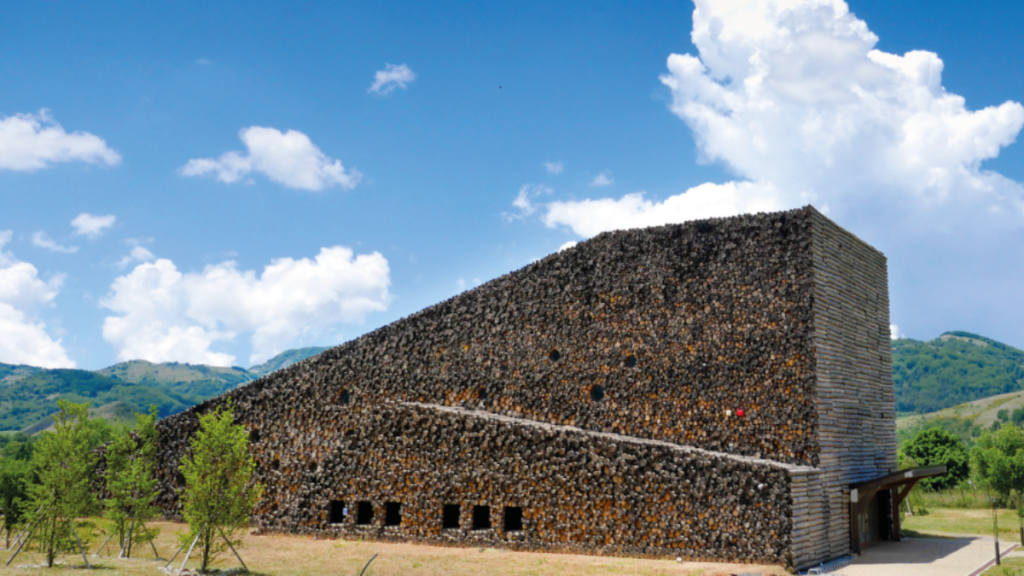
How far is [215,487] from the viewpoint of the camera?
504 inches

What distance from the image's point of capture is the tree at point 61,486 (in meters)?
13.4

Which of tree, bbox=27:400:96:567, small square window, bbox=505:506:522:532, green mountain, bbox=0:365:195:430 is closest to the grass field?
small square window, bbox=505:506:522:532

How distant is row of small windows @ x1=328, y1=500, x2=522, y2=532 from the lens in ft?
58.1

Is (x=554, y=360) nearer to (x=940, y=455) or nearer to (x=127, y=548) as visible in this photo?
(x=127, y=548)

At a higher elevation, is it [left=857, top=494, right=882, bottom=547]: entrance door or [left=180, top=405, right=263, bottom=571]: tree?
[left=180, top=405, right=263, bottom=571]: tree

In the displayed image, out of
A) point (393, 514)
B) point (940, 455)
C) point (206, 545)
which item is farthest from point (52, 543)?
point (940, 455)

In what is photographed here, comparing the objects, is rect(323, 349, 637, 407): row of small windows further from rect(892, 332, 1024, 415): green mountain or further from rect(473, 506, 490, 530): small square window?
rect(892, 332, 1024, 415): green mountain

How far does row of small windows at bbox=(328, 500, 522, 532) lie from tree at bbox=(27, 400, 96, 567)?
22.6 ft

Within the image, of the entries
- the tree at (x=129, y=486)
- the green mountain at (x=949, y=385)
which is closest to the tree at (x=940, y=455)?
the tree at (x=129, y=486)

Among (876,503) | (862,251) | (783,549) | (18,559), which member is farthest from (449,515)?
(862,251)

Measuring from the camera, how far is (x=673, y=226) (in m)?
19.5

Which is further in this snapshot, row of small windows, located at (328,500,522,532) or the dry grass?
row of small windows, located at (328,500,522,532)

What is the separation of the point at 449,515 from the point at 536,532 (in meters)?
2.82

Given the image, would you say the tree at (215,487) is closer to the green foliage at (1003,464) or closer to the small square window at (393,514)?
the small square window at (393,514)
